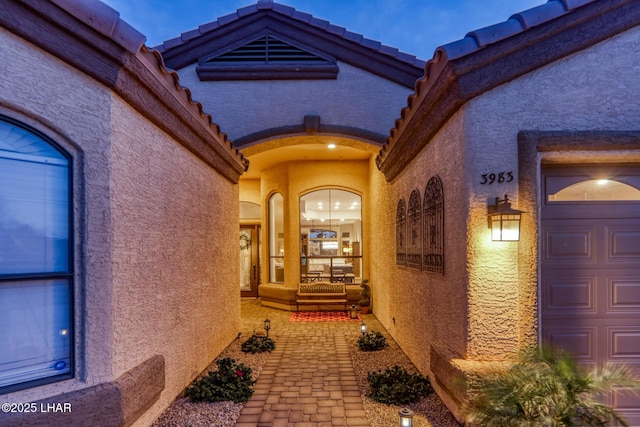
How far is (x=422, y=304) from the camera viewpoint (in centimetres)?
495

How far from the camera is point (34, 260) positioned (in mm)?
2752

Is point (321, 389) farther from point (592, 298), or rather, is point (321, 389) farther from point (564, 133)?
point (564, 133)

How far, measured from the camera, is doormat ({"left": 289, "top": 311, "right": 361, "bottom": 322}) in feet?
29.7

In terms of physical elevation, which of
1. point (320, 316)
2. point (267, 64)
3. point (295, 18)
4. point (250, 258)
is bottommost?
point (320, 316)

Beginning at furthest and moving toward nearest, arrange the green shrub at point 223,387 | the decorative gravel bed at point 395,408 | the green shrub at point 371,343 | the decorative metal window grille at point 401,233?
the green shrub at point 371,343 → the decorative metal window grille at point 401,233 → the green shrub at point 223,387 → the decorative gravel bed at point 395,408

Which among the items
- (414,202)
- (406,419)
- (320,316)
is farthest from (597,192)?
(320,316)

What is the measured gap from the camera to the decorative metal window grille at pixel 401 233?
241 inches

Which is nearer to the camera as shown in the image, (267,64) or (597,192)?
(597,192)

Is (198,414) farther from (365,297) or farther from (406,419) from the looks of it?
(365,297)

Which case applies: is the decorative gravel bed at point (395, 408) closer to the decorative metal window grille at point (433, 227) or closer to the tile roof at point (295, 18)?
the decorative metal window grille at point (433, 227)

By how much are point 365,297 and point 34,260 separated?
8.27 meters

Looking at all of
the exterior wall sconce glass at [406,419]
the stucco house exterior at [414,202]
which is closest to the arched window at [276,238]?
the stucco house exterior at [414,202]

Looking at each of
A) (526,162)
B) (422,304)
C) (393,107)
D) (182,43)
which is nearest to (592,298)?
(526,162)

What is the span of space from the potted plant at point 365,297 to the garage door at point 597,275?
647cm
